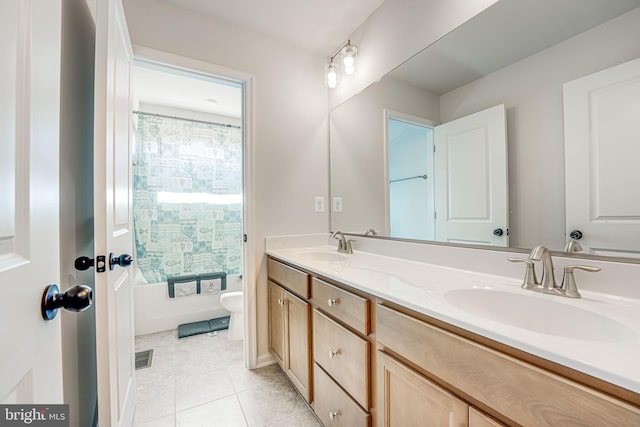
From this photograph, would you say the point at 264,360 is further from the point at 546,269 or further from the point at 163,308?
the point at 546,269

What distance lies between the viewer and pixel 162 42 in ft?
5.44

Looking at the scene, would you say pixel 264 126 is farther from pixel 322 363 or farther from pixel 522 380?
pixel 522 380

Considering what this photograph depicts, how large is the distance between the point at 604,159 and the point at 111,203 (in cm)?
168

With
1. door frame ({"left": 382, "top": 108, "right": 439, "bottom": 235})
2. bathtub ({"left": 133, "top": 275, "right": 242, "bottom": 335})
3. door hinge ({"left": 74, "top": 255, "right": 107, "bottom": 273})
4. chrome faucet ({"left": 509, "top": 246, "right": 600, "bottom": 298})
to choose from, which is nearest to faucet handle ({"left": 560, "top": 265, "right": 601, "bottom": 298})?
chrome faucet ({"left": 509, "top": 246, "right": 600, "bottom": 298})

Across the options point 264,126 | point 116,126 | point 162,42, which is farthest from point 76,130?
point 264,126

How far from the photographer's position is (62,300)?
0.53m

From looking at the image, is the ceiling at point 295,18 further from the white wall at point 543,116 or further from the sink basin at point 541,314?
the sink basin at point 541,314

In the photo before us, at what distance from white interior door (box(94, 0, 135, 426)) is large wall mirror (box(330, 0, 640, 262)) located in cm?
139

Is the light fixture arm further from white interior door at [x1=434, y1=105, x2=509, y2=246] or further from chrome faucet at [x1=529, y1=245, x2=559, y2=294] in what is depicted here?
chrome faucet at [x1=529, y1=245, x2=559, y2=294]

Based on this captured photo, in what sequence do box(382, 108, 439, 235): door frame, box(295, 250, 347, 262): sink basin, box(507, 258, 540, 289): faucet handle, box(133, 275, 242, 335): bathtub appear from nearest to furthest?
box(507, 258, 540, 289): faucet handle, box(382, 108, 439, 235): door frame, box(295, 250, 347, 262): sink basin, box(133, 275, 242, 335): bathtub

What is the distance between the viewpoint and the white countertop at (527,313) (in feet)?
1.67

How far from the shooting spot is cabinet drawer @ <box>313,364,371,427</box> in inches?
41.8

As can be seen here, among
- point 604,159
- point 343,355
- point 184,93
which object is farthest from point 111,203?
point 184,93

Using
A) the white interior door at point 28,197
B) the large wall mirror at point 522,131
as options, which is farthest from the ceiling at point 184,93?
the white interior door at point 28,197
